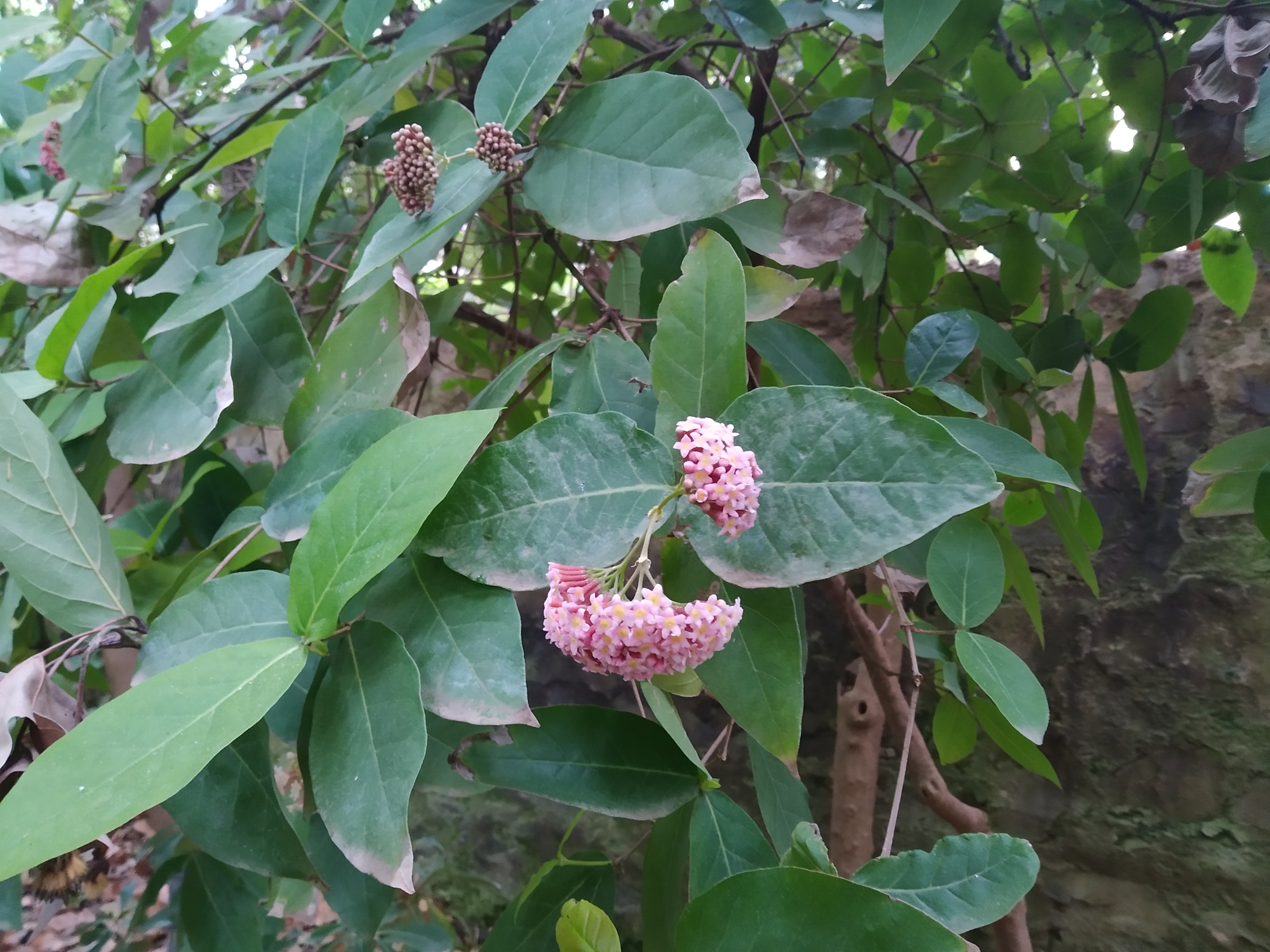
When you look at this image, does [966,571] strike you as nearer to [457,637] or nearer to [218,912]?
[457,637]

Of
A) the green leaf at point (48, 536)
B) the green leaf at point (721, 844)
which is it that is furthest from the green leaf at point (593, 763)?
the green leaf at point (48, 536)

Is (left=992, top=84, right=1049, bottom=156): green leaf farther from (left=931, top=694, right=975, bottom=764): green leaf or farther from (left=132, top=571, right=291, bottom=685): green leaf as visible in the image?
(left=132, top=571, right=291, bottom=685): green leaf

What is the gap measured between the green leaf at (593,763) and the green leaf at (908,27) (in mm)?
390

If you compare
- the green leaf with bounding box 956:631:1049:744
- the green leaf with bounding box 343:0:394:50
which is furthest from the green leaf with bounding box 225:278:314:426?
the green leaf with bounding box 956:631:1049:744

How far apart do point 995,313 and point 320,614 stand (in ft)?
2.26

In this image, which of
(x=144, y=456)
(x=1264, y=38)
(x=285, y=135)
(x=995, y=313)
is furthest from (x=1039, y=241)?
(x=144, y=456)

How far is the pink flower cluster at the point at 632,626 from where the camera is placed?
0.28 meters

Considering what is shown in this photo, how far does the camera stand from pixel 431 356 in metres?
0.67

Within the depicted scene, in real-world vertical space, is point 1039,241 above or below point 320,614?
below

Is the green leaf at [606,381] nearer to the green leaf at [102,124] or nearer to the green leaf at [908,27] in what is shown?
the green leaf at [908,27]

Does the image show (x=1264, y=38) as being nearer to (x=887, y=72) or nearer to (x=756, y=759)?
(x=887, y=72)

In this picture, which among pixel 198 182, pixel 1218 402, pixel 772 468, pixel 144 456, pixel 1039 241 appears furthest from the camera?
pixel 1218 402

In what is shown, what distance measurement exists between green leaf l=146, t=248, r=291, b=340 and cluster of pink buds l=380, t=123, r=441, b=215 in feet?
0.35

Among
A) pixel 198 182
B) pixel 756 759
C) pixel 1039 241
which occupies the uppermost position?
pixel 198 182
